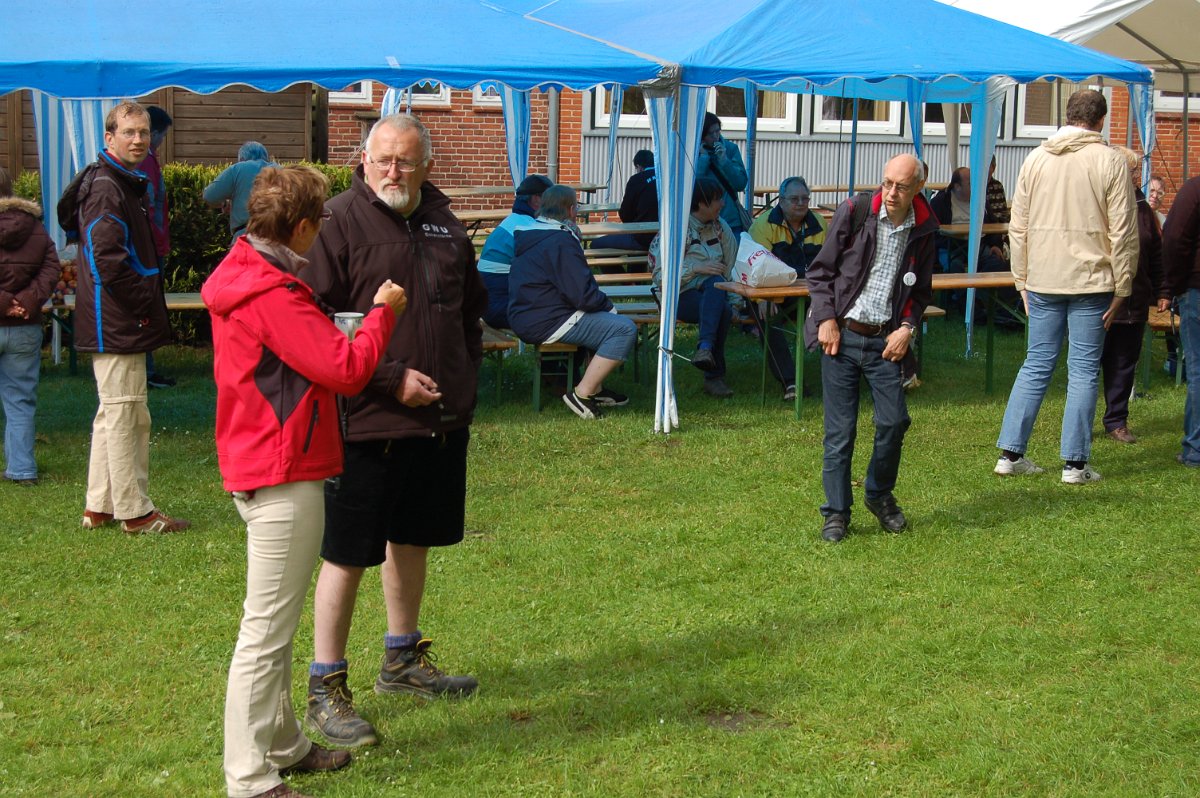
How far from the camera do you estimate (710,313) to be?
9445mm

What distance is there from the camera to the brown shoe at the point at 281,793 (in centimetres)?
340

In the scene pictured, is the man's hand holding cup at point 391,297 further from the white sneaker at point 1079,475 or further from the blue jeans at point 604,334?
the blue jeans at point 604,334

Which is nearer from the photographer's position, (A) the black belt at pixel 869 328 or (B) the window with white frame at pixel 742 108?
(A) the black belt at pixel 869 328

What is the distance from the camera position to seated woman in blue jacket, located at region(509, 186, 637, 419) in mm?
8570

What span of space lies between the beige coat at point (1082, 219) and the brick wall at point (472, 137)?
1052 cm

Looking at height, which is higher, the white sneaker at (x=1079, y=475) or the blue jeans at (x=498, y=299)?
the blue jeans at (x=498, y=299)

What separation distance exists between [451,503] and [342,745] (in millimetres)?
738

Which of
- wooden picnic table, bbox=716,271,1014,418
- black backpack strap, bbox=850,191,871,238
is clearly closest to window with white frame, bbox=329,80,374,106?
wooden picnic table, bbox=716,271,1014,418

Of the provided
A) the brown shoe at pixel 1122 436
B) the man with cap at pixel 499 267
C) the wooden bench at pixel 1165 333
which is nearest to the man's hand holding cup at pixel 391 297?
the man with cap at pixel 499 267

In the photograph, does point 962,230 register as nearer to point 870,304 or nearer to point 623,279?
point 623,279

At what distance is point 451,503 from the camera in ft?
13.1

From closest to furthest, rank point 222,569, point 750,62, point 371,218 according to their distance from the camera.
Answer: point 371,218, point 222,569, point 750,62

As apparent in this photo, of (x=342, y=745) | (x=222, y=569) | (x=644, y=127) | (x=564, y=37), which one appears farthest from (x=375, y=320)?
(x=644, y=127)

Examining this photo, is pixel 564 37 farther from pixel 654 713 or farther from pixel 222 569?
pixel 654 713
